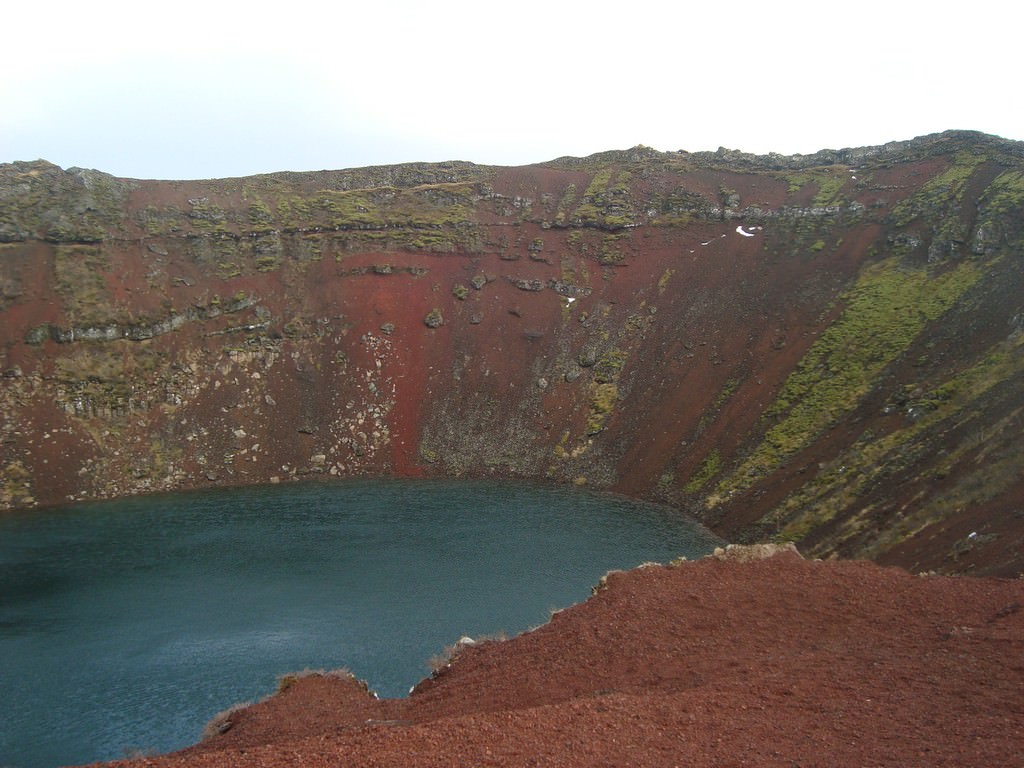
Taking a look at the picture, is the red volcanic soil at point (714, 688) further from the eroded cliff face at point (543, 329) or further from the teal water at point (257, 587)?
the eroded cliff face at point (543, 329)

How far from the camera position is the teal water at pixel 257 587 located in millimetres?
34250

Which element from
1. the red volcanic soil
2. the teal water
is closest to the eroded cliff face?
the teal water

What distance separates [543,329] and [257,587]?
142 ft

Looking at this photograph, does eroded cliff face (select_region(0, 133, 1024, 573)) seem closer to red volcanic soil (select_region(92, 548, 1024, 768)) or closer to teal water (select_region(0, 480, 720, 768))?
teal water (select_region(0, 480, 720, 768))

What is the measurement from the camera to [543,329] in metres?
81.0

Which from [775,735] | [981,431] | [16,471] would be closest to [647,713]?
[775,735]

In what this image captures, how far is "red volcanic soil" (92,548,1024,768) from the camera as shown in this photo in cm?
1473

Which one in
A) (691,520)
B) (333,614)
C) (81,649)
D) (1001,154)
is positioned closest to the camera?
(81,649)

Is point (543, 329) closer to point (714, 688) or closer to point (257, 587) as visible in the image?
point (257, 587)

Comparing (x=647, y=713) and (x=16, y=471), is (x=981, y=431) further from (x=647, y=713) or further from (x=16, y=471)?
(x=16, y=471)

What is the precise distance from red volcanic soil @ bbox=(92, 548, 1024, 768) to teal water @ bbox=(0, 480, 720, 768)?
9853mm

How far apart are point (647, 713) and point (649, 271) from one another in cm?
7186

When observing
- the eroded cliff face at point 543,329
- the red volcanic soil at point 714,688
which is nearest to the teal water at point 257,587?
the eroded cliff face at point 543,329

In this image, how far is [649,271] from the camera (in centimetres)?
8431
